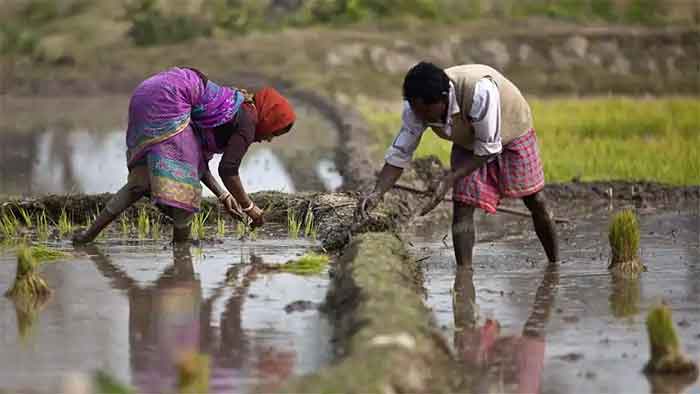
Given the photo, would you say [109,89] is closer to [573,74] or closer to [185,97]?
[573,74]

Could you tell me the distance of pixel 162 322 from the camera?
6141 millimetres

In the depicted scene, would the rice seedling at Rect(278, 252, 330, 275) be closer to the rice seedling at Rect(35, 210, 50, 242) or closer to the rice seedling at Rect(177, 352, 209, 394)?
the rice seedling at Rect(35, 210, 50, 242)

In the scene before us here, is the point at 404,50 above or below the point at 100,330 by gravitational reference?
above

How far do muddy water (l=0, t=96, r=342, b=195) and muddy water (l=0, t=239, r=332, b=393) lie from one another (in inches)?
90.1

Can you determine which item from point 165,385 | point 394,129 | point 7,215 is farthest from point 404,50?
point 165,385

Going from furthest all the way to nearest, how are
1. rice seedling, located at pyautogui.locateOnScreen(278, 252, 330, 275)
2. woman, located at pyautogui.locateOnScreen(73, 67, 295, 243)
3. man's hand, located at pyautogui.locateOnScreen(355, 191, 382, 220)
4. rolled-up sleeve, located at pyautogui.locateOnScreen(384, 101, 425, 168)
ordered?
woman, located at pyautogui.locateOnScreen(73, 67, 295, 243) → rice seedling, located at pyautogui.locateOnScreen(278, 252, 330, 275) → man's hand, located at pyautogui.locateOnScreen(355, 191, 382, 220) → rolled-up sleeve, located at pyautogui.locateOnScreen(384, 101, 425, 168)

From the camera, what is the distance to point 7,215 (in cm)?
912

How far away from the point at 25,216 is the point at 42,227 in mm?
302

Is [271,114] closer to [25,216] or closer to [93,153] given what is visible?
[25,216]

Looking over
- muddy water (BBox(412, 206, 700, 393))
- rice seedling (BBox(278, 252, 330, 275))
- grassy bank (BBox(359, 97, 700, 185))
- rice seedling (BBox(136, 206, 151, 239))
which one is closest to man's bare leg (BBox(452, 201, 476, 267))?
muddy water (BBox(412, 206, 700, 393))

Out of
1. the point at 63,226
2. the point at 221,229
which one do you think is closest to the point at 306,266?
the point at 221,229

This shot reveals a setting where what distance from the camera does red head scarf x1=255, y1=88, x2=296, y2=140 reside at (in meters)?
7.80

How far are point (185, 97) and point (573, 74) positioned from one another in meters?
17.9

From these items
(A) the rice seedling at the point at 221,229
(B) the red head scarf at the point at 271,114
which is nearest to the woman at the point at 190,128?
(B) the red head scarf at the point at 271,114
